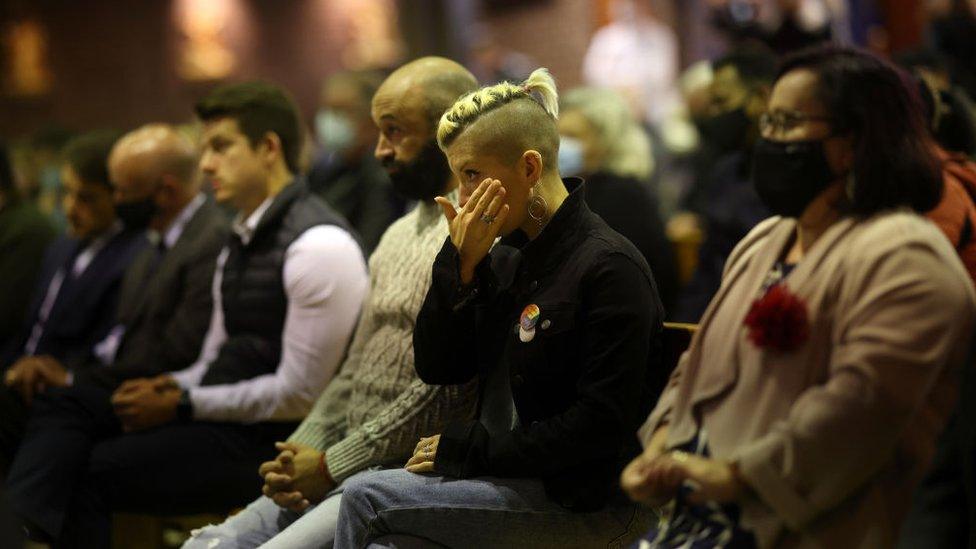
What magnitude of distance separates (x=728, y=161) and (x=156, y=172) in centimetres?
215

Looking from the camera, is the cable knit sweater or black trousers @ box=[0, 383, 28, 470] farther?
black trousers @ box=[0, 383, 28, 470]

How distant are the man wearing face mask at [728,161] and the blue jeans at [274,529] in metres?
1.98

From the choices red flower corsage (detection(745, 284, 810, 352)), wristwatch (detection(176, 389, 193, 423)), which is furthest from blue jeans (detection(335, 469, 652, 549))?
wristwatch (detection(176, 389, 193, 423))

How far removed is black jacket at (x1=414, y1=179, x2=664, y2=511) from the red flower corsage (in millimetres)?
409

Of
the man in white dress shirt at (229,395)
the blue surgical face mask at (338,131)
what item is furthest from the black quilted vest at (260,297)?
the blue surgical face mask at (338,131)

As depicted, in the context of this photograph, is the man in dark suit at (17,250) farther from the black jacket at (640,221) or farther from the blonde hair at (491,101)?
the blonde hair at (491,101)

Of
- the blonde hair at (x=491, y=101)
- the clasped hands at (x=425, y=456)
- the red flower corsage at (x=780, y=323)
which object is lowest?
the clasped hands at (x=425, y=456)

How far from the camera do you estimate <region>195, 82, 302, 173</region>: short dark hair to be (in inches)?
155

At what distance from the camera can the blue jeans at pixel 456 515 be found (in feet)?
8.63

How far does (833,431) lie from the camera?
6.77 feet

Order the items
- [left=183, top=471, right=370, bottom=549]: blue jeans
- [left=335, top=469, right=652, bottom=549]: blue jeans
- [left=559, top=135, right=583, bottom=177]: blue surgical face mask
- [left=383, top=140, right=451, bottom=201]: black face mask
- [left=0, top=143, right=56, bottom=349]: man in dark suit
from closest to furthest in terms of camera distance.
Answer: [left=335, top=469, right=652, bottom=549]: blue jeans < [left=183, top=471, right=370, bottom=549]: blue jeans < [left=383, top=140, right=451, bottom=201]: black face mask < [left=0, top=143, right=56, bottom=349]: man in dark suit < [left=559, top=135, right=583, bottom=177]: blue surgical face mask

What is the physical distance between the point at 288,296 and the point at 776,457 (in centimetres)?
192

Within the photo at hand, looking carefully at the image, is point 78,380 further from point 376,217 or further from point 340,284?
point 376,217

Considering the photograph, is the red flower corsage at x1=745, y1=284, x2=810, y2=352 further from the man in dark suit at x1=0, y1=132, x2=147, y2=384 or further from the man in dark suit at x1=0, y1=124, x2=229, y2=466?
the man in dark suit at x1=0, y1=132, x2=147, y2=384
